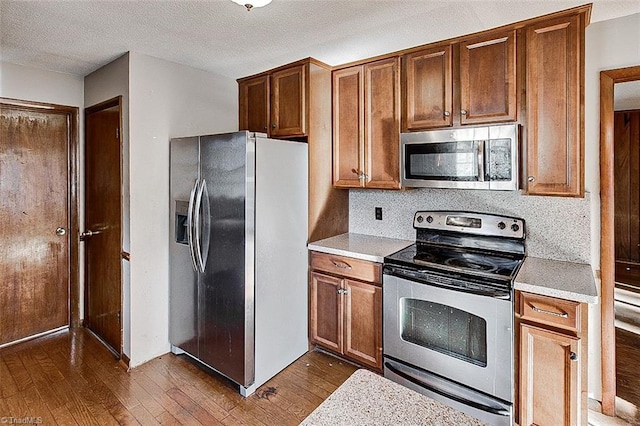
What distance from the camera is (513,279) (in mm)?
1929

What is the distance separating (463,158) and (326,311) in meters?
1.50

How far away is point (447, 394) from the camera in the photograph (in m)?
2.16

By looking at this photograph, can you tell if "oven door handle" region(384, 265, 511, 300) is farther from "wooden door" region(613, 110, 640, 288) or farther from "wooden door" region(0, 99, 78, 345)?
"wooden door" region(0, 99, 78, 345)

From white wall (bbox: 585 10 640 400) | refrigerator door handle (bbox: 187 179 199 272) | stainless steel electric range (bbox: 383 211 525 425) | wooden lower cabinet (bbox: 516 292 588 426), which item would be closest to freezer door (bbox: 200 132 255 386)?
refrigerator door handle (bbox: 187 179 199 272)

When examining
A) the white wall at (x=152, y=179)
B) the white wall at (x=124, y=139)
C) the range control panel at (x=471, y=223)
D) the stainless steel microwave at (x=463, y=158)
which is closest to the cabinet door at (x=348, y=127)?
the stainless steel microwave at (x=463, y=158)

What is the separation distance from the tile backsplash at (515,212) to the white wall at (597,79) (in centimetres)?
8

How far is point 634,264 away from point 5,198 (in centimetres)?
478

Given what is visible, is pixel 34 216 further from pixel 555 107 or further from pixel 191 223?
pixel 555 107

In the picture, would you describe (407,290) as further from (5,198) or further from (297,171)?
(5,198)

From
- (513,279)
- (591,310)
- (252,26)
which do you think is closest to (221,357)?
(513,279)

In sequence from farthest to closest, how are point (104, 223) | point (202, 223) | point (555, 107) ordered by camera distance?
1. point (104, 223)
2. point (202, 223)
3. point (555, 107)

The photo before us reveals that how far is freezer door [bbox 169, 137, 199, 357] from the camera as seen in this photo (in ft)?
8.87

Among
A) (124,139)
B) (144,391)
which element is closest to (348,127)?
(124,139)

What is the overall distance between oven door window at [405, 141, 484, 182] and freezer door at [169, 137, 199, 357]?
5.10 ft
